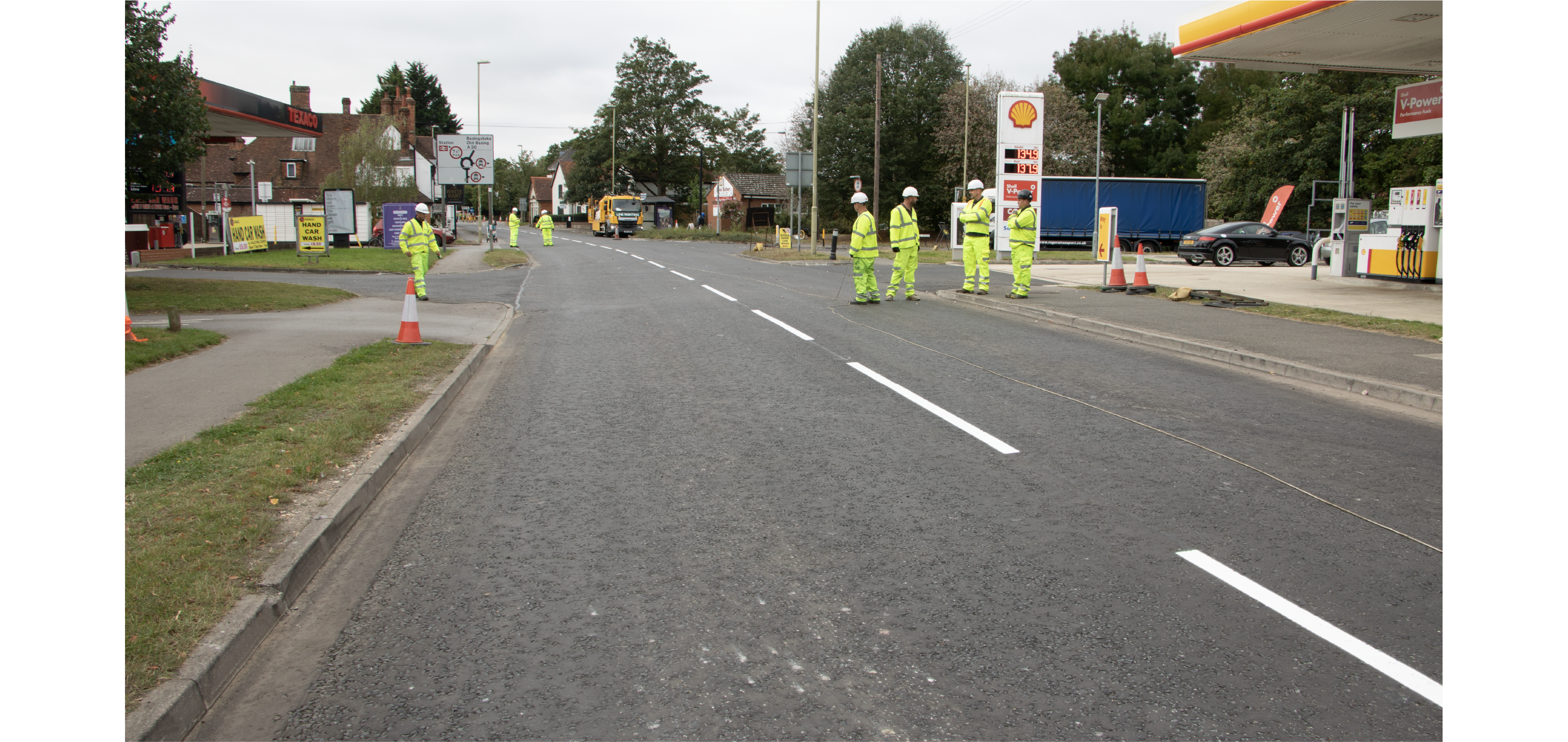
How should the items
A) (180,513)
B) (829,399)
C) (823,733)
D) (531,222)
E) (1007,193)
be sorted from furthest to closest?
(531,222) < (1007,193) < (829,399) < (180,513) < (823,733)

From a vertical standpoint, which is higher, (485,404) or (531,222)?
(531,222)

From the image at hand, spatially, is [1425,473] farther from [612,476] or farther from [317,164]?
[317,164]

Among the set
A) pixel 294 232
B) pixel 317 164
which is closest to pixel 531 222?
pixel 317 164

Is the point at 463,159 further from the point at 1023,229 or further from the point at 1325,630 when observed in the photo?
the point at 1325,630

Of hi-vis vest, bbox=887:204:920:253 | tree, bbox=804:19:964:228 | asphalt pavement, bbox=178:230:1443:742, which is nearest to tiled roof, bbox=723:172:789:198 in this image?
tree, bbox=804:19:964:228

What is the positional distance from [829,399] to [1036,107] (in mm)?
23830

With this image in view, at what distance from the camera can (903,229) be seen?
1620 centimetres

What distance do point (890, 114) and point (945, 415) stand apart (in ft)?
192

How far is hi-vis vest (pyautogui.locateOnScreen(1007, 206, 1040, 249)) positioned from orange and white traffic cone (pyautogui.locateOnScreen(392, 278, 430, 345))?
31.3ft

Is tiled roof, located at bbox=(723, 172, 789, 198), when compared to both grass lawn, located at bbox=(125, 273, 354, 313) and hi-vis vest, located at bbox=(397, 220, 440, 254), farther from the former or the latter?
hi-vis vest, located at bbox=(397, 220, 440, 254)

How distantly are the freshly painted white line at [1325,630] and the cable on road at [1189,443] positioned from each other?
113 cm

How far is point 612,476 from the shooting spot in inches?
238

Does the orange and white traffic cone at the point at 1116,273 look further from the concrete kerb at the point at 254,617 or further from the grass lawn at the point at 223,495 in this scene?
the concrete kerb at the point at 254,617

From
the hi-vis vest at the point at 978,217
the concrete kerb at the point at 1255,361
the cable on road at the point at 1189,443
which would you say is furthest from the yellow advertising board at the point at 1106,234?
the cable on road at the point at 1189,443
